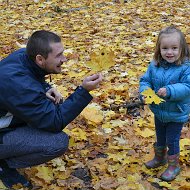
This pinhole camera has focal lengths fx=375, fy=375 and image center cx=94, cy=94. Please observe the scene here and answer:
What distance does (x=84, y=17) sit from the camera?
8.45 meters

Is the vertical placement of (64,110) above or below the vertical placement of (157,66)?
below

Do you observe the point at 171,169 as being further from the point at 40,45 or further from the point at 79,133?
the point at 40,45

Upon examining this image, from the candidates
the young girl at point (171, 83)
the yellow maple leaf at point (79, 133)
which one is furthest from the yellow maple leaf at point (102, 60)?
the yellow maple leaf at point (79, 133)

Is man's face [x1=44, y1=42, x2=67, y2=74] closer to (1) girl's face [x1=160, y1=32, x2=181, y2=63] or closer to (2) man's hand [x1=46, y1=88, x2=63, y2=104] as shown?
(2) man's hand [x1=46, y1=88, x2=63, y2=104]

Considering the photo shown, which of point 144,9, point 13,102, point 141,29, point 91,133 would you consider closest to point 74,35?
point 141,29

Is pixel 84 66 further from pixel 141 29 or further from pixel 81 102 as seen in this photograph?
pixel 81 102

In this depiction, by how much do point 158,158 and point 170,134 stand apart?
1.15 feet

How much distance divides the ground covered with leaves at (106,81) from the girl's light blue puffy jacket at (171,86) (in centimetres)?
37

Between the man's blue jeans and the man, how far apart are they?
2.25 ft

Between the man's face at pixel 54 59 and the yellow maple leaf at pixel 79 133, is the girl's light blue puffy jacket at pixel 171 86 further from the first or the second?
the yellow maple leaf at pixel 79 133

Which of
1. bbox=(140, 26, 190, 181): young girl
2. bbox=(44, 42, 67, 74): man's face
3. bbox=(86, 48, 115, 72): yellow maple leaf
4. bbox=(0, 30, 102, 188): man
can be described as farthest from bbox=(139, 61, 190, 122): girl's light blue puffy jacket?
bbox=(44, 42, 67, 74): man's face

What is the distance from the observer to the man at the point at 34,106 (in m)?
2.75

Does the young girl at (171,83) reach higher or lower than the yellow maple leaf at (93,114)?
higher

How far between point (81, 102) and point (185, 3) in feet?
23.3
